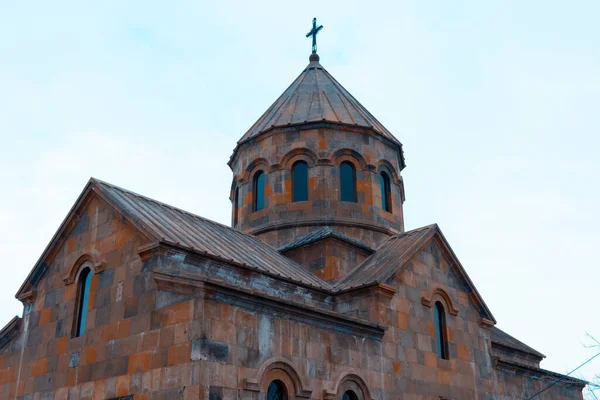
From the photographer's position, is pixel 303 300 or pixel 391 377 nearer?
pixel 391 377

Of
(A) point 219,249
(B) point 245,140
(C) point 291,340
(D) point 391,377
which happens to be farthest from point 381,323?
(B) point 245,140

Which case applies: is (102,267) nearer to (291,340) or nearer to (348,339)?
(291,340)

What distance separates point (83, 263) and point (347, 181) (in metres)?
6.81

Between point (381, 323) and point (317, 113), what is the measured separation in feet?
22.0

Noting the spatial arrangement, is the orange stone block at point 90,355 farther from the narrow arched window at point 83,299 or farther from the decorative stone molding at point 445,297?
the decorative stone molding at point 445,297

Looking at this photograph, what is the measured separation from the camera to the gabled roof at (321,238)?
1377 cm

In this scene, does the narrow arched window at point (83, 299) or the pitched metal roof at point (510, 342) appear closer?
the narrow arched window at point (83, 299)

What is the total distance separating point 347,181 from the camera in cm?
1563

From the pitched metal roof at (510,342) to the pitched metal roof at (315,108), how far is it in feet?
19.0

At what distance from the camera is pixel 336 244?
45.1ft

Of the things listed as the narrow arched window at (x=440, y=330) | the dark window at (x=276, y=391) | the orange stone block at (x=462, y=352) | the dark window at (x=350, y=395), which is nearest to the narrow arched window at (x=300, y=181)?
the narrow arched window at (x=440, y=330)

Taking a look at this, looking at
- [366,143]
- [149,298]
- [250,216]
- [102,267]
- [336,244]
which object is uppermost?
[366,143]

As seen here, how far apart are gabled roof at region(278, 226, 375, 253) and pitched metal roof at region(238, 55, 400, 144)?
3135 millimetres

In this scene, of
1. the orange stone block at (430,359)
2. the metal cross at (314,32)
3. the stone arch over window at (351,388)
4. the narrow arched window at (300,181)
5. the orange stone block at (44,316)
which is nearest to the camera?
the stone arch over window at (351,388)
